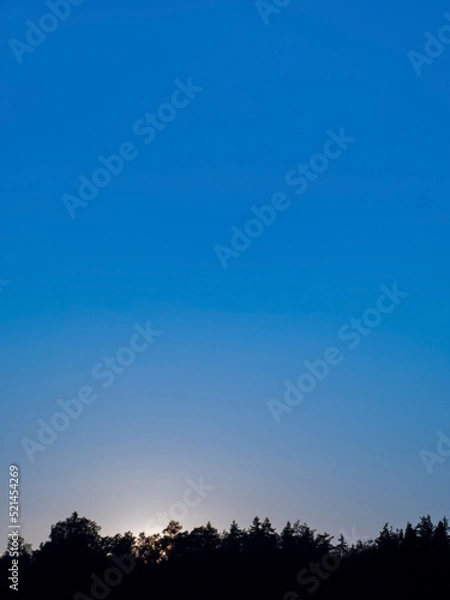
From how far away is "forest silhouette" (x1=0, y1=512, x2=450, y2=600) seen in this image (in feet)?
224

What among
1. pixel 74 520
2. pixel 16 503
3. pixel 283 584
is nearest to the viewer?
pixel 16 503

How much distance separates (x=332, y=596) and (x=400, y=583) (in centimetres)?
704

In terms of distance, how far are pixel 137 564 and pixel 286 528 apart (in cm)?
1849

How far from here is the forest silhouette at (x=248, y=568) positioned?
68188 millimetres

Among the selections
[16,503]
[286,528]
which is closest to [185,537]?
[286,528]

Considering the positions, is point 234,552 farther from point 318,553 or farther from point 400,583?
point 400,583

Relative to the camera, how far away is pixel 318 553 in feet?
269

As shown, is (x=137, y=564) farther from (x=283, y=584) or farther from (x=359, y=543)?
(x=359, y=543)

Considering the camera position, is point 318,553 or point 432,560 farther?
point 318,553

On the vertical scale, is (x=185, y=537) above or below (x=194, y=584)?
above

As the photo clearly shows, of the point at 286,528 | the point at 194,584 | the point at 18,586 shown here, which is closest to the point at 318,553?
the point at 286,528

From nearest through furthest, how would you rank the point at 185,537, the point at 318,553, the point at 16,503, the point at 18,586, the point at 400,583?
the point at 16,503 < the point at 400,583 < the point at 318,553 < the point at 18,586 < the point at 185,537

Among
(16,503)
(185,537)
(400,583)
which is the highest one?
(185,537)

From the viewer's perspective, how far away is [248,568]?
76312 mm
